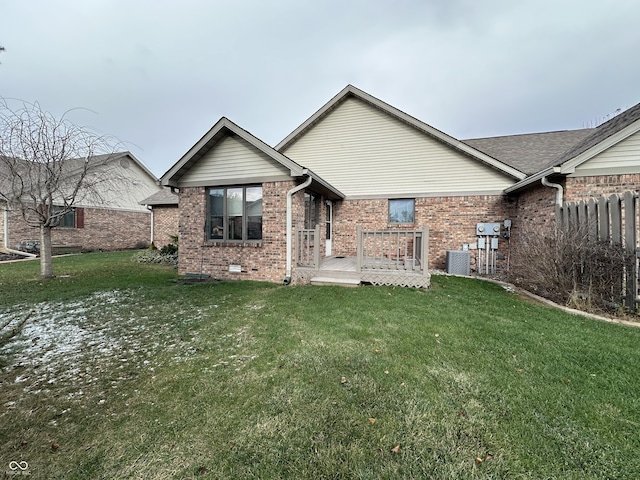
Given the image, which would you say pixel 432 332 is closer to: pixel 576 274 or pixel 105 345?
pixel 576 274

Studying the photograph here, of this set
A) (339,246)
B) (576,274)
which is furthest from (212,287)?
(576,274)

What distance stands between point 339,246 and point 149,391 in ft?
29.6

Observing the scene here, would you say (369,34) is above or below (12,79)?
above

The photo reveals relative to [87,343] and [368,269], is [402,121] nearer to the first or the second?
[368,269]

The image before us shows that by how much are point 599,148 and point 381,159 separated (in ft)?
20.1

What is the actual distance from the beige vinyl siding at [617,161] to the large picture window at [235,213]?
8.33 m

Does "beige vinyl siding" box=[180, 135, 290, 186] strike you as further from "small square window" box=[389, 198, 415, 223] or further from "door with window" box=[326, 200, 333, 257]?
"small square window" box=[389, 198, 415, 223]

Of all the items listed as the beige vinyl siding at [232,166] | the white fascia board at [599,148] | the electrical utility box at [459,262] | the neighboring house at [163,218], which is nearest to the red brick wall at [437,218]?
the electrical utility box at [459,262]

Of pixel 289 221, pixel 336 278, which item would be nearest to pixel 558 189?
pixel 336 278

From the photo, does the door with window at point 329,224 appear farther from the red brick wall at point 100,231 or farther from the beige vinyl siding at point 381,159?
the red brick wall at point 100,231

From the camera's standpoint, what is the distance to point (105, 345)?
12.6 feet

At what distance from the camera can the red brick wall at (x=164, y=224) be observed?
17.5 meters

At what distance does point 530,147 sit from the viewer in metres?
12.0

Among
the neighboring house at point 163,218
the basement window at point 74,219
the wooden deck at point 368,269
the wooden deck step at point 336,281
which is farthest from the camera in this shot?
the neighboring house at point 163,218
